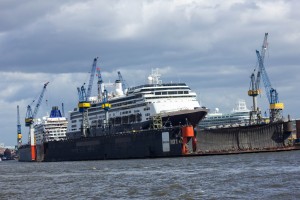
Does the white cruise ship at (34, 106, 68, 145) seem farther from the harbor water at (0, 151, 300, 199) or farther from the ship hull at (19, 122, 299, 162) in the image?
the harbor water at (0, 151, 300, 199)

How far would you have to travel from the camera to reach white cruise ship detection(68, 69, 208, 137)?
120375mm

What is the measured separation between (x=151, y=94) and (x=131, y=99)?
5.49 m

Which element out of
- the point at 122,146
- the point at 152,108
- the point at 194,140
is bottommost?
the point at 122,146

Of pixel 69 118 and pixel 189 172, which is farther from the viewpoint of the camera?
pixel 69 118

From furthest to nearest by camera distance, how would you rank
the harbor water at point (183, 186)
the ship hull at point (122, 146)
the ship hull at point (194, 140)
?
the ship hull at point (122, 146) → the ship hull at point (194, 140) → the harbor water at point (183, 186)

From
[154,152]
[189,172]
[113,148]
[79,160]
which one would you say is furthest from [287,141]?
[189,172]

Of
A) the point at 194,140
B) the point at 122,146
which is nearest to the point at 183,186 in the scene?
the point at 194,140

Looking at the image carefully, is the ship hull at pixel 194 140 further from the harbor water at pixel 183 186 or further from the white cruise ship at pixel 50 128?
the white cruise ship at pixel 50 128

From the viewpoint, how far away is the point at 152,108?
410ft

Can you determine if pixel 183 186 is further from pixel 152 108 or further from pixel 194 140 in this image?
pixel 152 108

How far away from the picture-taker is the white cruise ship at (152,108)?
120375 millimetres

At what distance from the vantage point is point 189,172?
214 feet

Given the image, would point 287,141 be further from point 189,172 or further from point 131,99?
point 189,172

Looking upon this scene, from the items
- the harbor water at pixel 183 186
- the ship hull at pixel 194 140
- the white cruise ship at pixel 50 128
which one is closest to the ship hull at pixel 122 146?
the ship hull at pixel 194 140
